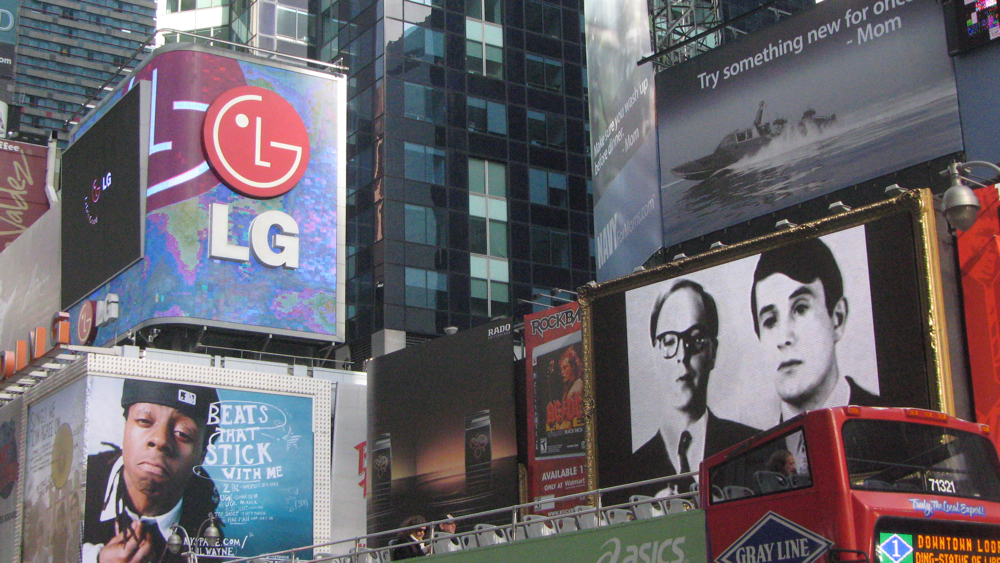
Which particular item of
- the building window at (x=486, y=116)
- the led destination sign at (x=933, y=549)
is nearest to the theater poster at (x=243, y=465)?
the building window at (x=486, y=116)

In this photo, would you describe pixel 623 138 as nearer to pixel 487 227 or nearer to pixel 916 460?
pixel 487 227

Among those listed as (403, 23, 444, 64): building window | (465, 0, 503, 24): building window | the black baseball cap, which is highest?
(465, 0, 503, 24): building window

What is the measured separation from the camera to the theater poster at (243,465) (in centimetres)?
3909

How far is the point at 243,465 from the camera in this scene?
4094 cm

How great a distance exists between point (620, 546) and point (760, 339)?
9.16 m

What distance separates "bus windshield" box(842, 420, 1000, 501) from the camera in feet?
43.1

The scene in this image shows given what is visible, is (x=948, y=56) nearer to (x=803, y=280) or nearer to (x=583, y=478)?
(x=803, y=280)

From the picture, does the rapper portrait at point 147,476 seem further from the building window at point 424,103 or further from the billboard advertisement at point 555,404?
the building window at point 424,103

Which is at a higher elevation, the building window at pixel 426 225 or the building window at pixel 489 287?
the building window at pixel 426 225

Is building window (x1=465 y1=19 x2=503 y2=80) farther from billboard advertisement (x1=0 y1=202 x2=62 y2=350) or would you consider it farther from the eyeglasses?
→ the eyeglasses

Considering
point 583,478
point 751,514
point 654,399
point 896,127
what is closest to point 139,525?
point 583,478

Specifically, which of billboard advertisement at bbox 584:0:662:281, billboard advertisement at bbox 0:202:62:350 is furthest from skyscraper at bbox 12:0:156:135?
billboard advertisement at bbox 584:0:662:281

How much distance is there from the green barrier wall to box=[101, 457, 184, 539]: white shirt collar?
19409 mm

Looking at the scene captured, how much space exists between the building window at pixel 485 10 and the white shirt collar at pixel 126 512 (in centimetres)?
3064
